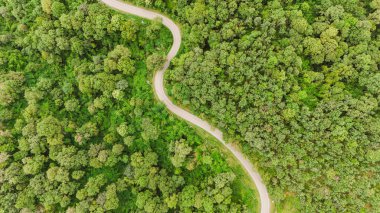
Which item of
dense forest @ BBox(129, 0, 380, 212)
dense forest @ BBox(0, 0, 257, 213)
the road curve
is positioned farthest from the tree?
dense forest @ BBox(129, 0, 380, 212)

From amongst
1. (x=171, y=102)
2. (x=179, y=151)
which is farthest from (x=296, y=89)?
(x=179, y=151)

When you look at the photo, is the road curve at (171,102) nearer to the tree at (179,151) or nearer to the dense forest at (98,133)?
the dense forest at (98,133)

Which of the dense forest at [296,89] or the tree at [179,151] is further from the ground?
the dense forest at [296,89]

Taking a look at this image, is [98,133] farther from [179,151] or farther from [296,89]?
[296,89]

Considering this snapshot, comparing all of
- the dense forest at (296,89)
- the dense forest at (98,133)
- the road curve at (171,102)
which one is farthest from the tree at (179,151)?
the dense forest at (296,89)

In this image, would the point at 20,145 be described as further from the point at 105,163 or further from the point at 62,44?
the point at 62,44

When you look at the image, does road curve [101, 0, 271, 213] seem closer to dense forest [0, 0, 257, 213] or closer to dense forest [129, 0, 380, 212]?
dense forest [0, 0, 257, 213]
